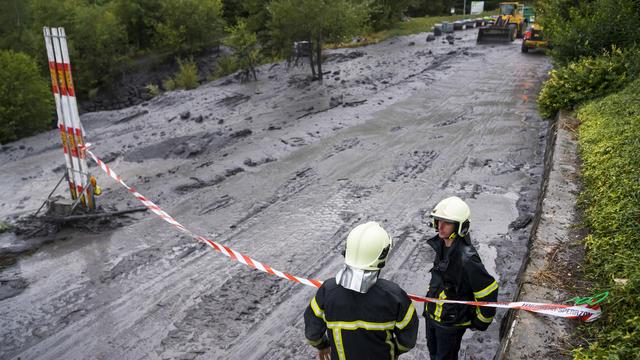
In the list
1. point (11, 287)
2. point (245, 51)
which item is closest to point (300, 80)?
point (245, 51)

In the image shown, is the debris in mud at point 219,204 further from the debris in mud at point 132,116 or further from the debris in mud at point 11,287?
the debris in mud at point 132,116

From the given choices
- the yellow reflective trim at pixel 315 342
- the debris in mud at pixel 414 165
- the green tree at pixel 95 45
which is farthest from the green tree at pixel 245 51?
the yellow reflective trim at pixel 315 342

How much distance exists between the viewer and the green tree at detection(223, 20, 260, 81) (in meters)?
19.2

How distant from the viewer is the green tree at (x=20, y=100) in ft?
56.0

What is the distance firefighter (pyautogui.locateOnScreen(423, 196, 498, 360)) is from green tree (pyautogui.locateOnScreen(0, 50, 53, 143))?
1761cm

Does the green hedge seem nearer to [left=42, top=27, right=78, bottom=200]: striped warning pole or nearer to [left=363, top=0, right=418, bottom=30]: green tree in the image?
[left=42, top=27, right=78, bottom=200]: striped warning pole

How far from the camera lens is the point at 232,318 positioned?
5422 mm

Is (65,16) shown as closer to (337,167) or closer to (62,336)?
(337,167)

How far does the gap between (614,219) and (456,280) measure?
236 cm

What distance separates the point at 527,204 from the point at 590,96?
14.8ft

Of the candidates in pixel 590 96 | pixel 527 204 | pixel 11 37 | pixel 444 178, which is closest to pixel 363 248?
pixel 527 204

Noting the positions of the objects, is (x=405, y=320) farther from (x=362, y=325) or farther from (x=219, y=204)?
(x=219, y=204)

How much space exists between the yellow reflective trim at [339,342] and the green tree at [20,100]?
17.7 m

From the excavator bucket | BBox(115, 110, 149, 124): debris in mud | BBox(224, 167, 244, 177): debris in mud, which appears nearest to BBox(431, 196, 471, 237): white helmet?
BBox(224, 167, 244, 177): debris in mud
